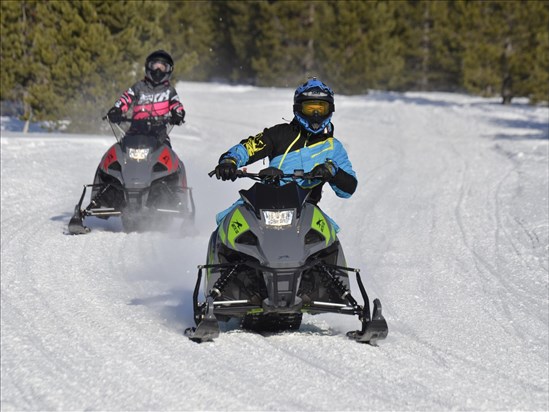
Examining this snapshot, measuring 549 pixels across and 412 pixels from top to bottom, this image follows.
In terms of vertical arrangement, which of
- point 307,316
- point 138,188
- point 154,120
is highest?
point 154,120

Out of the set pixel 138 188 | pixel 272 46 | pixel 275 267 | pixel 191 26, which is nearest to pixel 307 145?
pixel 275 267

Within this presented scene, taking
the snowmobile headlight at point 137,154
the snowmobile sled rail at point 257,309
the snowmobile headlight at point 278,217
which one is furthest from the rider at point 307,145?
the snowmobile headlight at point 137,154

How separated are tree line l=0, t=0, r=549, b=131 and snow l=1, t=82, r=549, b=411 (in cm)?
464

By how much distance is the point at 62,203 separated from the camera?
1298 cm

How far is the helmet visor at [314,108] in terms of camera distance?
6.39 meters

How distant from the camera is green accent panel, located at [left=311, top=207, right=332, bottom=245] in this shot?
6004mm

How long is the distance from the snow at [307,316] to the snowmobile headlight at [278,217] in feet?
2.75

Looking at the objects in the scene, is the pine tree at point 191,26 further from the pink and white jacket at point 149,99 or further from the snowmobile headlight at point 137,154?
the snowmobile headlight at point 137,154

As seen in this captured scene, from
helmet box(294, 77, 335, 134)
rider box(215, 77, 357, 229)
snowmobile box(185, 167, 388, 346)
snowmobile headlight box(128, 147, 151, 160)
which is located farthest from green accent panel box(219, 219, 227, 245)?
snowmobile headlight box(128, 147, 151, 160)

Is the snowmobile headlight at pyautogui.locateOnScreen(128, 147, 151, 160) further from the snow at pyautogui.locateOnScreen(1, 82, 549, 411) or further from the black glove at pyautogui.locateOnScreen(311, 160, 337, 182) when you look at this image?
the black glove at pyautogui.locateOnScreen(311, 160, 337, 182)

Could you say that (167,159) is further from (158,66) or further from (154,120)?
(158,66)

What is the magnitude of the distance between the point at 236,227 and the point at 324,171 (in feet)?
2.34

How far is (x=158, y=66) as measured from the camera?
37.6 feet

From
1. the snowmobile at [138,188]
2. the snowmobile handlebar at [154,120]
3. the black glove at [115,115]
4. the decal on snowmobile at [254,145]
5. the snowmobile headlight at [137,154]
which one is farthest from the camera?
the snowmobile handlebar at [154,120]
